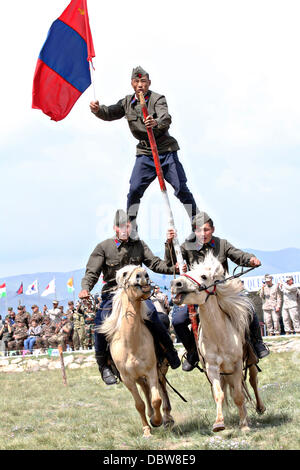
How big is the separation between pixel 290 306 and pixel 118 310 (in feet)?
43.0

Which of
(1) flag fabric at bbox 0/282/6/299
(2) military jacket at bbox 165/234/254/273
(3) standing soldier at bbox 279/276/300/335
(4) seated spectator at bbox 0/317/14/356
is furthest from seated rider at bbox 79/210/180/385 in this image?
(1) flag fabric at bbox 0/282/6/299

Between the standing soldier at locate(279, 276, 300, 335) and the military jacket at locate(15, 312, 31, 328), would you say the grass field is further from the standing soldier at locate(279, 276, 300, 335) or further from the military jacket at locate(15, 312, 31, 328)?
the military jacket at locate(15, 312, 31, 328)

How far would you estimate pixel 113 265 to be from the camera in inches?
388

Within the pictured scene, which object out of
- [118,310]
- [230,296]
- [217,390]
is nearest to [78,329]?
[118,310]

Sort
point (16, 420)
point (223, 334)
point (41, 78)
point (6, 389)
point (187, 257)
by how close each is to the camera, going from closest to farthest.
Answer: point (223, 334), point (187, 257), point (41, 78), point (16, 420), point (6, 389)

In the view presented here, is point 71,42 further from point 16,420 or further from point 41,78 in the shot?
point 16,420

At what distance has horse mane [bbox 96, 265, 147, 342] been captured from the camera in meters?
8.98

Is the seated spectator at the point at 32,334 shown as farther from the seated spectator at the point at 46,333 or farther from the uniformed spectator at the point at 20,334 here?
the uniformed spectator at the point at 20,334

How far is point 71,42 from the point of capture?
10727 mm

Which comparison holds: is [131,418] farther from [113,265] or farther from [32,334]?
[32,334]

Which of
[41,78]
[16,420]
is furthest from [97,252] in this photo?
[16,420]

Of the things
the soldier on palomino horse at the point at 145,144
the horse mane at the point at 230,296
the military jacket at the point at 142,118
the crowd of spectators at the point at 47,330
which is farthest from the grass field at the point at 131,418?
the crowd of spectators at the point at 47,330

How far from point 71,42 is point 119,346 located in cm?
485

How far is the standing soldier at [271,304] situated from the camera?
2197cm
